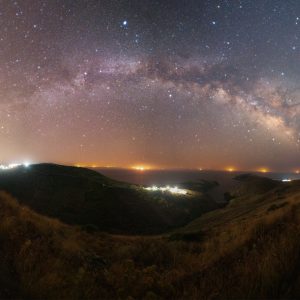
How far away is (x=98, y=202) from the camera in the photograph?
45344 millimetres

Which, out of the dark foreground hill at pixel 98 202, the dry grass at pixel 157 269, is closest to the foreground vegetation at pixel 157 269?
the dry grass at pixel 157 269

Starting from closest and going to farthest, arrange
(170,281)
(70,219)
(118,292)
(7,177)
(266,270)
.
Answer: (266,270) → (118,292) → (170,281) → (70,219) → (7,177)

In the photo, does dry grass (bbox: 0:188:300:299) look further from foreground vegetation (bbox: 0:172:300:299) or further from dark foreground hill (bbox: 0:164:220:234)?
dark foreground hill (bbox: 0:164:220:234)

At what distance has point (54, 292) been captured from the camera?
7426 millimetres

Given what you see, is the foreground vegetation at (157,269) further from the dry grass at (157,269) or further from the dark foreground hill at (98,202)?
the dark foreground hill at (98,202)

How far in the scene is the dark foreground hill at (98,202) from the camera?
129 ft

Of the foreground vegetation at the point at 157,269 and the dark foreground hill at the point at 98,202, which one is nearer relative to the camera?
the foreground vegetation at the point at 157,269

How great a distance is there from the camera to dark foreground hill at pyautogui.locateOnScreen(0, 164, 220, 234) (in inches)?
1550

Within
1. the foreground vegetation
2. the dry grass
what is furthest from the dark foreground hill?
the foreground vegetation

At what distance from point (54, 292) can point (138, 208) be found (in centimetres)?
3748

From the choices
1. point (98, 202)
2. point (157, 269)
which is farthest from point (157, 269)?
point (98, 202)

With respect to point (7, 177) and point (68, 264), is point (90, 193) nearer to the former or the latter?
point (7, 177)

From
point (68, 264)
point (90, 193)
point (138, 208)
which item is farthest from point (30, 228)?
point (90, 193)

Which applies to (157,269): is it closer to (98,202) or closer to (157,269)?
(157,269)
